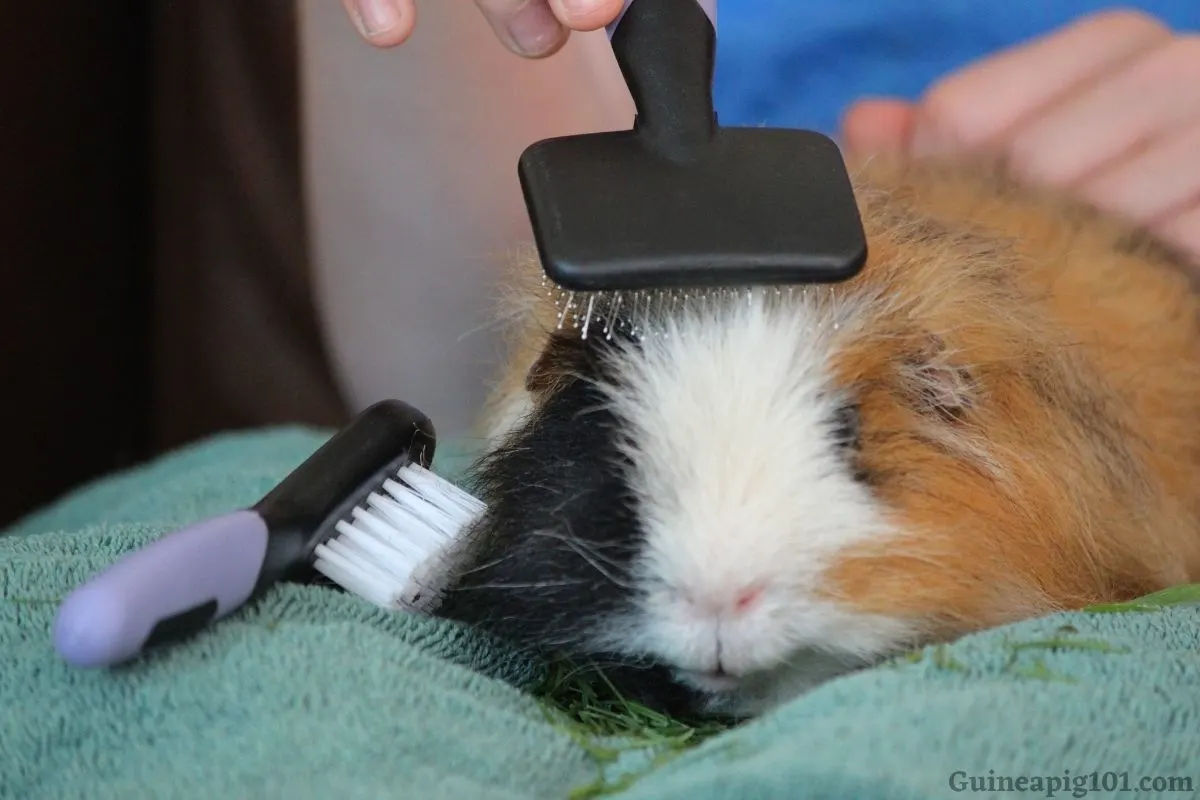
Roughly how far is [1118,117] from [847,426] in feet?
2.93

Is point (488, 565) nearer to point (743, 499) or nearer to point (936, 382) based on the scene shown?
point (743, 499)

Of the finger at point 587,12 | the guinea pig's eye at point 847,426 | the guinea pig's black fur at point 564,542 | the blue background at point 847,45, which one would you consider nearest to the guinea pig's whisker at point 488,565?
the guinea pig's black fur at point 564,542

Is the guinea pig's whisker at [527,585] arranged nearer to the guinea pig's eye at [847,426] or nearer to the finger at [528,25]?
the guinea pig's eye at [847,426]

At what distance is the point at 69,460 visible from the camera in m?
1.87

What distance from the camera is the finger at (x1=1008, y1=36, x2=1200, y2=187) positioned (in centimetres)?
144

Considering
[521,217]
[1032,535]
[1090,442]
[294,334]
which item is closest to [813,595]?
[1032,535]

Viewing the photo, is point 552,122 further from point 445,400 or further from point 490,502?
point 490,502

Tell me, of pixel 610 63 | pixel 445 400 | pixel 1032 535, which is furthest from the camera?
pixel 445 400

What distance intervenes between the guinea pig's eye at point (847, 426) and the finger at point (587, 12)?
0.34m

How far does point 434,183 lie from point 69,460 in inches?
29.8

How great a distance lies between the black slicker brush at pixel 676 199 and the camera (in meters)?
0.76

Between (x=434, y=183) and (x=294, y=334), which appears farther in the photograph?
(x=294, y=334)

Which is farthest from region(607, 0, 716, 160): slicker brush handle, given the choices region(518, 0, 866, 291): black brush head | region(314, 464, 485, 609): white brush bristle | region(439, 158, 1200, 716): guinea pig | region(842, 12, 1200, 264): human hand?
region(842, 12, 1200, 264): human hand

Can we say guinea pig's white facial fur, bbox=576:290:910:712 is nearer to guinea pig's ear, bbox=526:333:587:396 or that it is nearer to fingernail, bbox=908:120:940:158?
guinea pig's ear, bbox=526:333:587:396
